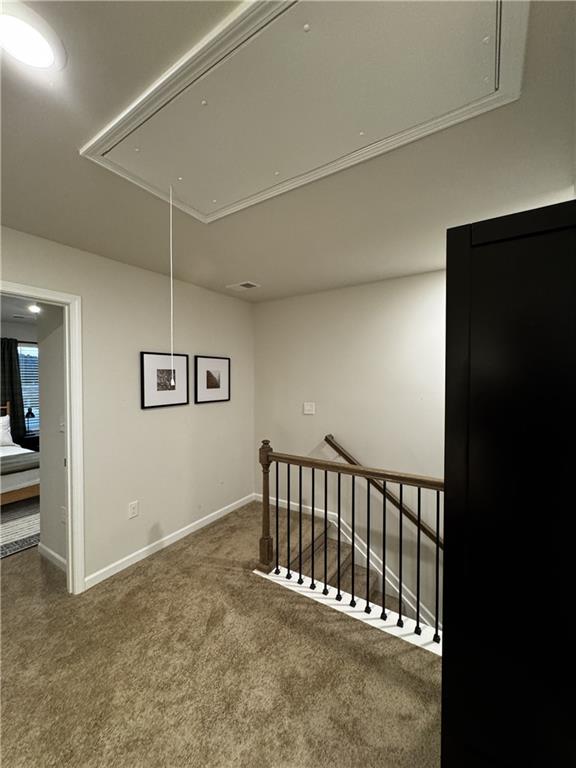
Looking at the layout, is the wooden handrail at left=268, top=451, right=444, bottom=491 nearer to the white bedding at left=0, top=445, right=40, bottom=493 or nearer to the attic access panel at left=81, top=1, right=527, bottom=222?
the attic access panel at left=81, top=1, right=527, bottom=222

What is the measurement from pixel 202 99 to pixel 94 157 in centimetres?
59

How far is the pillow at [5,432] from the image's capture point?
5023mm

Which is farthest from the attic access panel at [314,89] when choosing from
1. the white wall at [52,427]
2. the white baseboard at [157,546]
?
the white baseboard at [157,546]

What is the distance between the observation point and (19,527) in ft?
11.1

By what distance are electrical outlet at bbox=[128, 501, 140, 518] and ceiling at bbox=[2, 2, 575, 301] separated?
1978 mm

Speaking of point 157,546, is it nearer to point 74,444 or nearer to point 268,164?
point 74,444

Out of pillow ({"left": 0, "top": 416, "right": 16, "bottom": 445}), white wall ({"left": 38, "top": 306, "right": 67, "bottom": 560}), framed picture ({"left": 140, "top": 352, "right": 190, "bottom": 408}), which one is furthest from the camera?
pillow ({"left": 0, "top": 416, "right": 16, "bottom": 445})

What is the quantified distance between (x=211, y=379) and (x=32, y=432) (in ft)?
14.6

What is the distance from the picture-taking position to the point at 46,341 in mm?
2629

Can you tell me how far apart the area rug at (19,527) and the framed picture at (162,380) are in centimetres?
183

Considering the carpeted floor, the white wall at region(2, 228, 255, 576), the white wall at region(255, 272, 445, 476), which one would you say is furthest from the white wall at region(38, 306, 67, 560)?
the white wall at region(255, 272, 445, 476)

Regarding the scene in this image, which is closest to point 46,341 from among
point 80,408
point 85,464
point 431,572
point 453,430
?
point 80,408

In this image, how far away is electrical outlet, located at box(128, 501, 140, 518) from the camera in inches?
105

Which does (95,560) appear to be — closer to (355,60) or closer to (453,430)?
(453,430)
